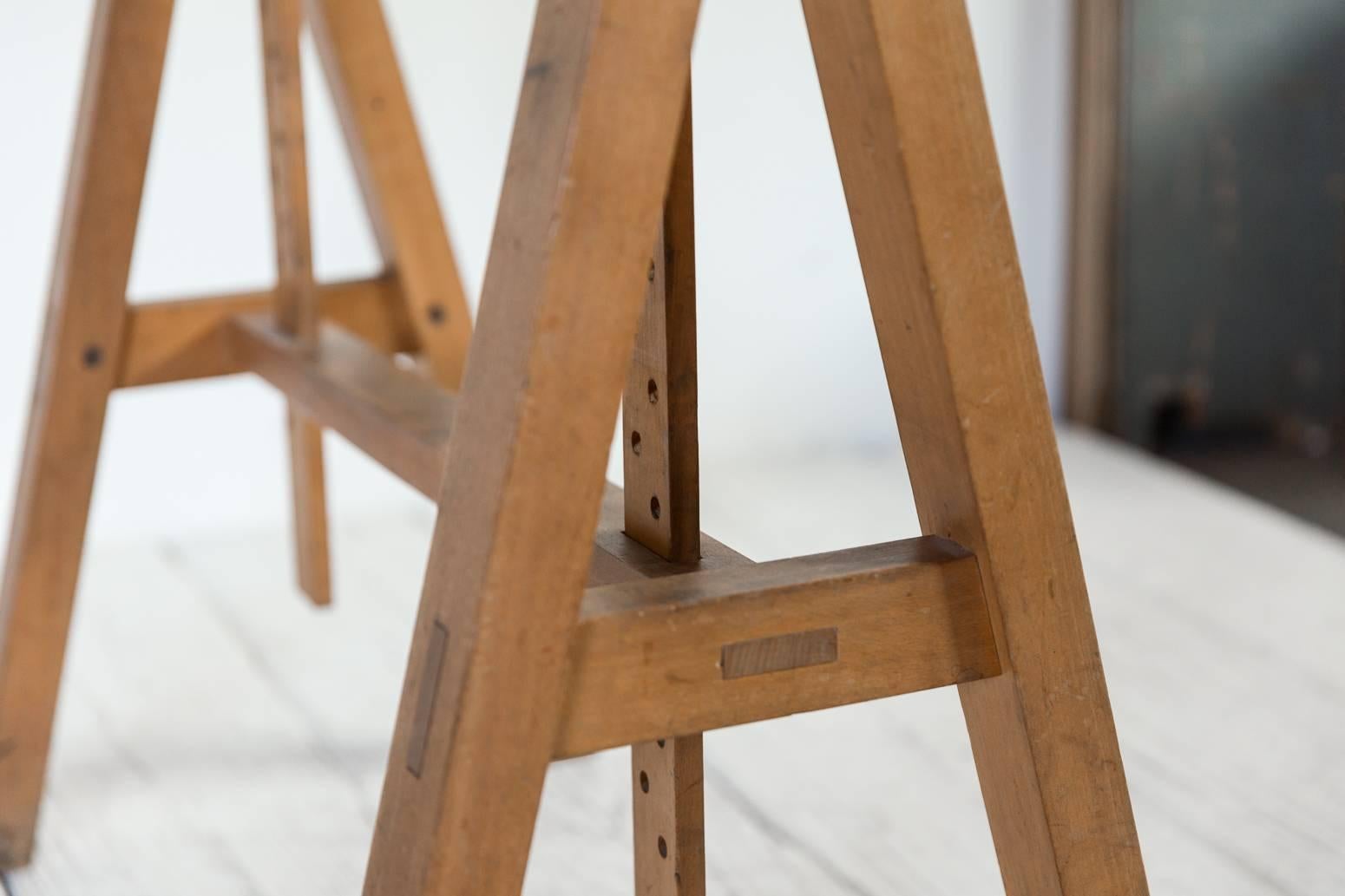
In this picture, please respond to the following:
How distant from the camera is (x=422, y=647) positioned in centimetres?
67

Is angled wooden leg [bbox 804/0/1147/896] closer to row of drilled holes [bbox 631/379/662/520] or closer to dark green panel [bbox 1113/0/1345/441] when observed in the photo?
row of drilled holes [bbox 631/379/662/520]

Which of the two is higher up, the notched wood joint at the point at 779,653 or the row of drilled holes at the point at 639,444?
the row of drilled holes at the point at 639,444

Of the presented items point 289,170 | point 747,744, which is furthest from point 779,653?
point 747,744

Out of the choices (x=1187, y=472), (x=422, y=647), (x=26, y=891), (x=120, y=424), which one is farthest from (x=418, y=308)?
(x=1187, y=472)

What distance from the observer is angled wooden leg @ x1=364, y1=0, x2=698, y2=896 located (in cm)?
61

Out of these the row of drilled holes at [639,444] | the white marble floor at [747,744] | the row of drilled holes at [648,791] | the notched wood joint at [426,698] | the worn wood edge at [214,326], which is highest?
the row of drilled holes at [639,444]

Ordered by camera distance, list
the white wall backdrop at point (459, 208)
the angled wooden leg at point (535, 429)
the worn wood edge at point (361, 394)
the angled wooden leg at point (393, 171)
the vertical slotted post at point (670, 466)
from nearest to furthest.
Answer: the angled wooden leg at point (535, 429), the vertical slotted post at point (670, 466), the worn wood edge at point (361, 394), the angled wooden leg at point (393, 171), the white wall backdrop at point (459, 208)

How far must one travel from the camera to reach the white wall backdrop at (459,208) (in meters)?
2.16

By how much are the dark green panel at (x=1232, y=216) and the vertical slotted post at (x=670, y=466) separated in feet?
5.55

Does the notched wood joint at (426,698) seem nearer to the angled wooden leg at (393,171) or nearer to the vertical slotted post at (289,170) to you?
the vertical slotted post at (289,170)

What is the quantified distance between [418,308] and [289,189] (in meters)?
0.17

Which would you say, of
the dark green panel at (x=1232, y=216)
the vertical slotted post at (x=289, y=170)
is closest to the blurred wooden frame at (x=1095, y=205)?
the dark green panel at (x=1232, y=216)

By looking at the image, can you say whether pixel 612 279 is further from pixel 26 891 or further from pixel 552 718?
pixel 26 891

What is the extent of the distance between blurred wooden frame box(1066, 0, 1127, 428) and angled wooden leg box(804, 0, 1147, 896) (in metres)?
1.95
